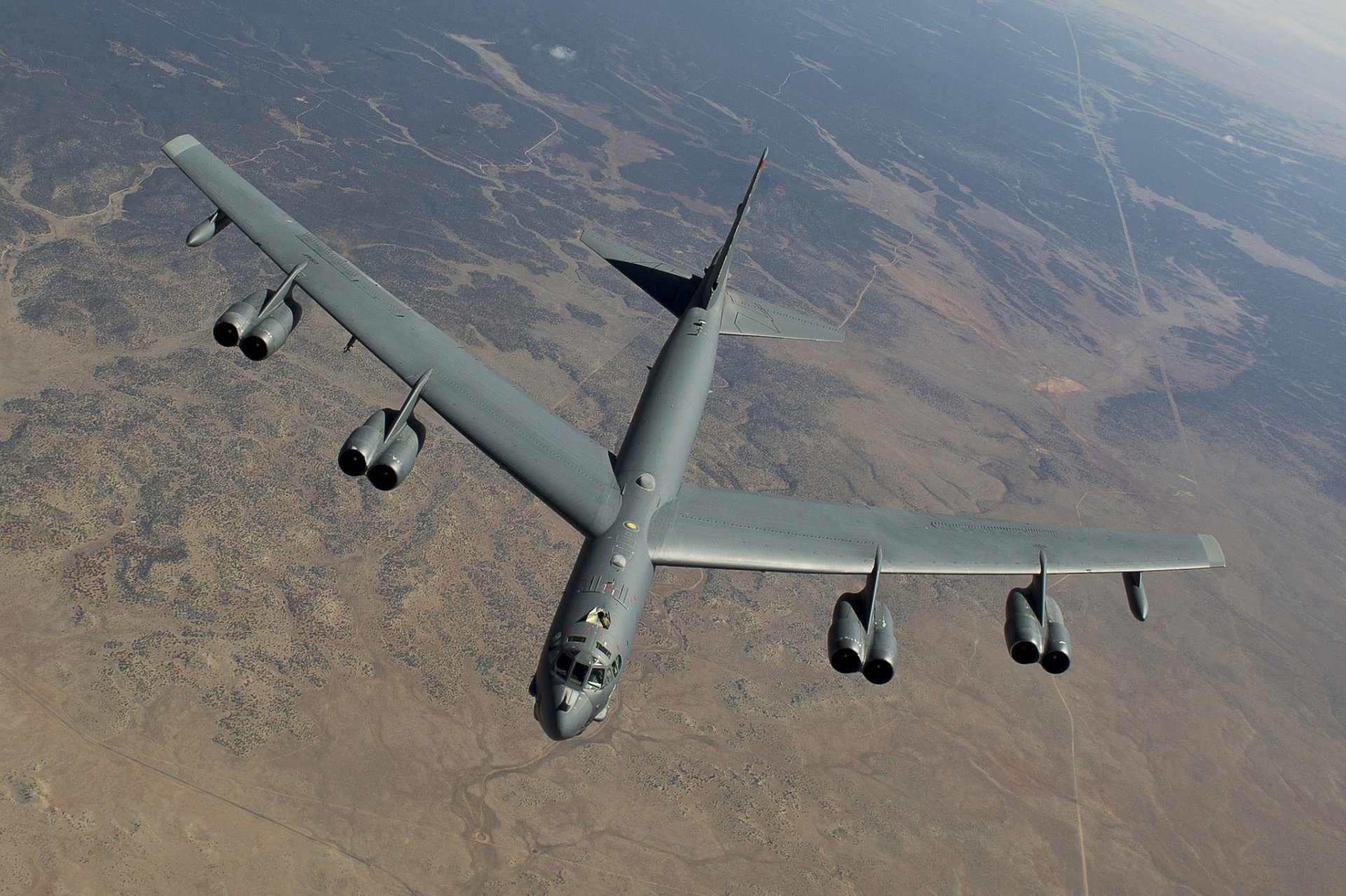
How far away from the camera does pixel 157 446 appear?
2514 inches

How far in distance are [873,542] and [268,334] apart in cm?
2328

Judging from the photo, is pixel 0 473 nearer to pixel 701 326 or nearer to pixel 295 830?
pixel 295 830

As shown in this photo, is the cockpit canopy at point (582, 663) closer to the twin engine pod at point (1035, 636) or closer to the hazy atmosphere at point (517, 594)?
the twin engine pod at point (1035, 636)

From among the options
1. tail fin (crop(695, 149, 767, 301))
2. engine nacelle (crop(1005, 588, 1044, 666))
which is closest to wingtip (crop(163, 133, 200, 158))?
tail fin (crop(695, 149, 767, 301))

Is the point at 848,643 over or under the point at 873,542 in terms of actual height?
under

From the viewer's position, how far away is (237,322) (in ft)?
92.9

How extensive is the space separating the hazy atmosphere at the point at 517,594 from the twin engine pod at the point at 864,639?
1202 inches

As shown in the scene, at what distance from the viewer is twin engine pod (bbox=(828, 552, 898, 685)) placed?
24.1 meters

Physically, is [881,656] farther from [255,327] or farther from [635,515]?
[255,327]

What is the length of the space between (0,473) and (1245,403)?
580ft

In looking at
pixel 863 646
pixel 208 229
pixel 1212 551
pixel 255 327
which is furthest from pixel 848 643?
pixel 208 229

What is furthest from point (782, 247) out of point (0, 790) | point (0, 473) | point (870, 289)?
point (0, 790)

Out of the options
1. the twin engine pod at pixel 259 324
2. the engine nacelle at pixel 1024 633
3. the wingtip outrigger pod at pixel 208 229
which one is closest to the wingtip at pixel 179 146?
the wingtip outrigger pod at pixel 208 229

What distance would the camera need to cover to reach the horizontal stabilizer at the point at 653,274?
3950 cm
